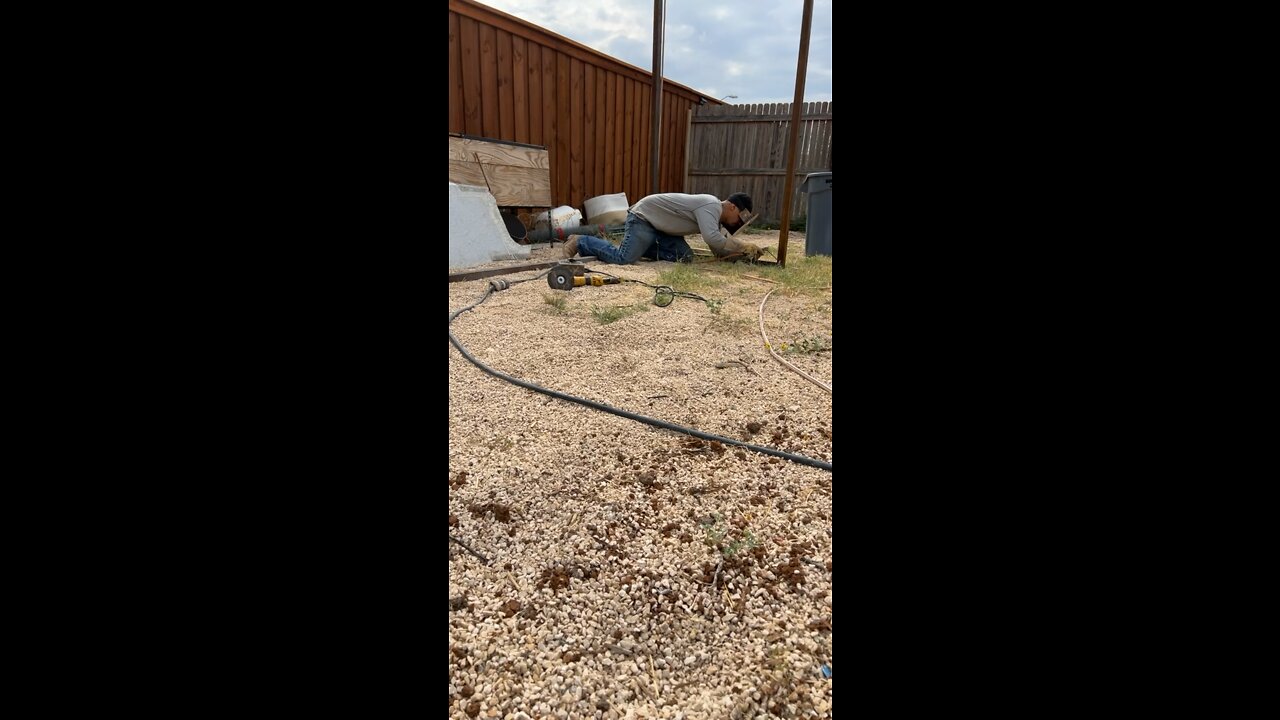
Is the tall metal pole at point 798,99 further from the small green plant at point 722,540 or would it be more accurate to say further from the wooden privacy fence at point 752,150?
the wooden privacy fence at point 752,150

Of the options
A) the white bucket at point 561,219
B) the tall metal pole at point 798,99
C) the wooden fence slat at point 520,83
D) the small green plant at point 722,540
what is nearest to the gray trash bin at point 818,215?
the tall metal pole at point 798,99

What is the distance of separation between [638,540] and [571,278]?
356cm

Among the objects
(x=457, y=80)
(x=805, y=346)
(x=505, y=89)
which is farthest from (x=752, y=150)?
(x=805, y=346)

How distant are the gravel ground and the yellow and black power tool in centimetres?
166

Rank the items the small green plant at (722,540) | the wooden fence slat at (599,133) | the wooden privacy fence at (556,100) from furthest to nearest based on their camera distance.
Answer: the wooden fence slat at (599,133), the wooden privacy fence at (556,100), the small green plant at (722,540)

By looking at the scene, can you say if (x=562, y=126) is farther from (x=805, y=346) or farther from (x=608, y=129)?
(x=805, y=346)

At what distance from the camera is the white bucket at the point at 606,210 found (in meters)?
8.67

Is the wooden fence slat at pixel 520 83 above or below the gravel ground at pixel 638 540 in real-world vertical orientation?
above

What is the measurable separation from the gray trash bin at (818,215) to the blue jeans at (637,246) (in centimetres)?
169
